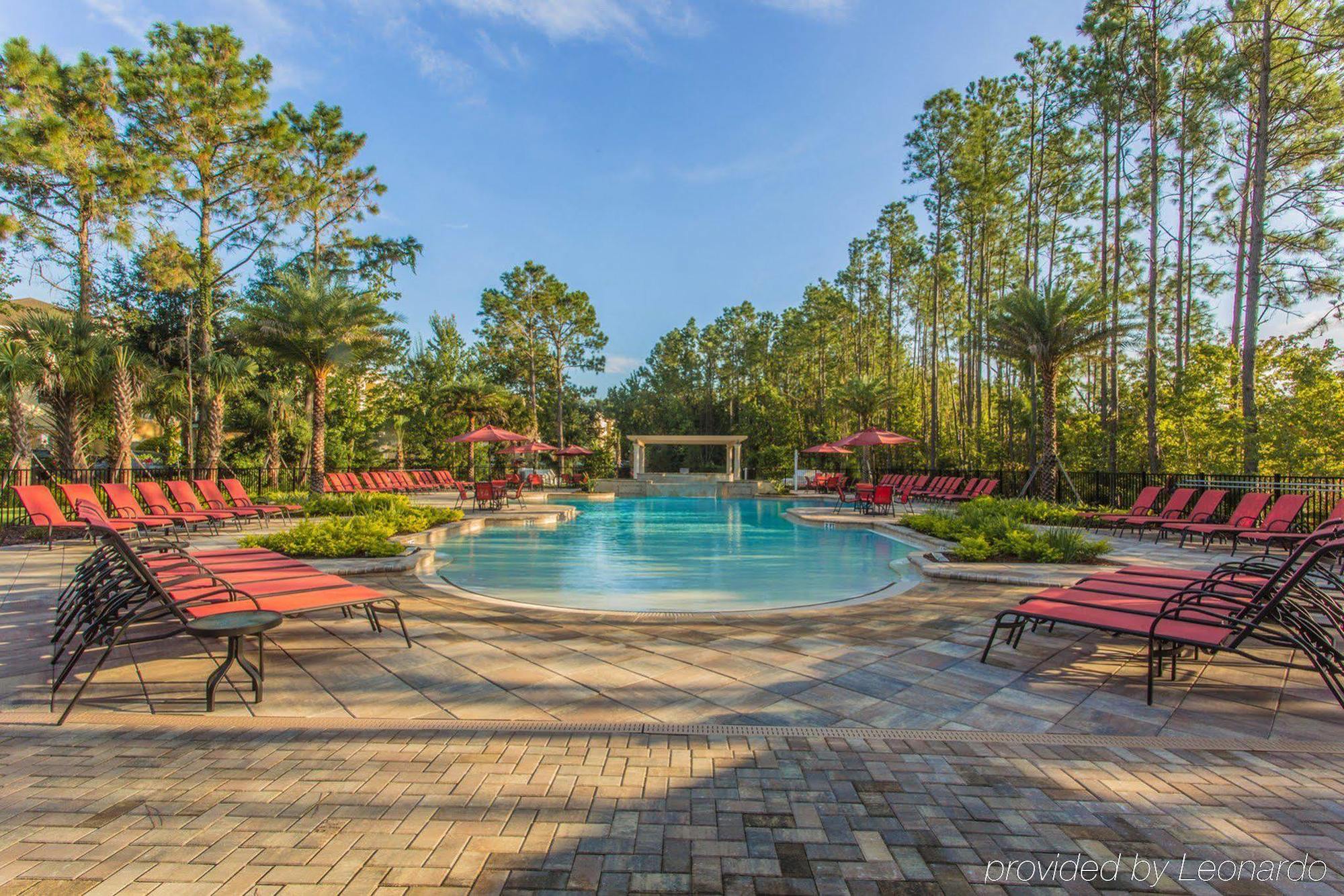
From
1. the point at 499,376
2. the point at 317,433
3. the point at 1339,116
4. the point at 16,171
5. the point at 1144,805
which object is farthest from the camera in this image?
the point at 499,376

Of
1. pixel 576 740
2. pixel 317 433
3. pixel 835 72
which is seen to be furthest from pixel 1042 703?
pixel 317 433

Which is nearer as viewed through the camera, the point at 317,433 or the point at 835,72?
the point at 835,72

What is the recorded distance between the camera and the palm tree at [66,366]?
12.1m

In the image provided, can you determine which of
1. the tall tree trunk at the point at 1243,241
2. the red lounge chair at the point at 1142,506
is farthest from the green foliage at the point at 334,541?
the tall tree trunk at the point at 1243,241

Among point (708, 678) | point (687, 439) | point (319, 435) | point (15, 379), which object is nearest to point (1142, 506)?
point (708, 678)

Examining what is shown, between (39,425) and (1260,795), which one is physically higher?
(39,425)

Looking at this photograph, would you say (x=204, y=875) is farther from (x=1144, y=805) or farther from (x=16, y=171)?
(x=16, y=171)

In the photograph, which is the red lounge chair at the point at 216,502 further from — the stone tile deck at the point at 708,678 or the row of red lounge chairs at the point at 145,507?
the stone tile deck at the point at 708,678

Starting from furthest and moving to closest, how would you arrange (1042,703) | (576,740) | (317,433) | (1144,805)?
(317,433) → (1042,703) → (576,740) → (1144,805)

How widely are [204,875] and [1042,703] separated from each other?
11.7 feet

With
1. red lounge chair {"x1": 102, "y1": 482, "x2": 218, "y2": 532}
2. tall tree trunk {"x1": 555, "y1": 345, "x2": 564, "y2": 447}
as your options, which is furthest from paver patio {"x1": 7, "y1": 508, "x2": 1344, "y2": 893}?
tall tree trunk {"x1": 555, "y1": 345, "x2": 564, "y2": 447}

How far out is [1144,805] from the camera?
87.6 inches

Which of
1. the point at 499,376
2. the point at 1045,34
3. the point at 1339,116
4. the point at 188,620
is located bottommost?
the point at 188,620

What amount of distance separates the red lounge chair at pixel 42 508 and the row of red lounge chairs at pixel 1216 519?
15.2m
